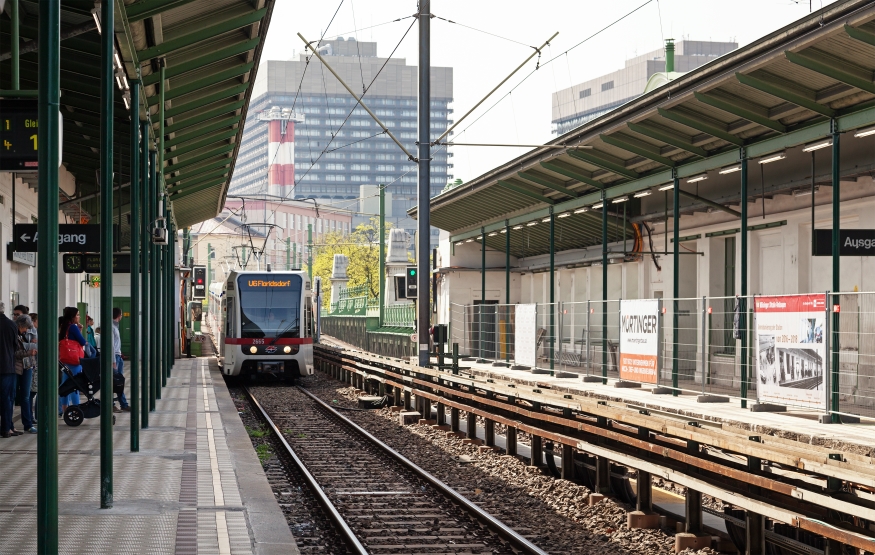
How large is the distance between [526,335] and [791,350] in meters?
10.7

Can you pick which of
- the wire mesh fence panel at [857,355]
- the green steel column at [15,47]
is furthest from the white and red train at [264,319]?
the green steel column at [15,47]

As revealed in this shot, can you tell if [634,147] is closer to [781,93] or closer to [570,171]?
[570,171]

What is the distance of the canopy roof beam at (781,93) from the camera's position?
1473 cm

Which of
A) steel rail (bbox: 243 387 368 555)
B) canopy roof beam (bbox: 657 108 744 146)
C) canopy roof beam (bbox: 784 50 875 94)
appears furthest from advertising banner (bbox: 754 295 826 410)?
steel rail (bbox: 243 387 368 555)

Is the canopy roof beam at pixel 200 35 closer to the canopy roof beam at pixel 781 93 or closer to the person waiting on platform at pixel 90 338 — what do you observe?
the person waiting on platform at pixel 90 338

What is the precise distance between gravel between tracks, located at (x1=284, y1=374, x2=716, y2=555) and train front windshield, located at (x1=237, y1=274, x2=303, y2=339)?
9.86 m

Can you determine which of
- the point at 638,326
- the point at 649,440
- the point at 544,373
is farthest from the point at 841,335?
the point at 544,373

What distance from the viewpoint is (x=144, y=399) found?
14352mm

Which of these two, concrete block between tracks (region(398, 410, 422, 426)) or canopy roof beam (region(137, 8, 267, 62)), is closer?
canopy roof beam (region(137, 8, 267, 62))

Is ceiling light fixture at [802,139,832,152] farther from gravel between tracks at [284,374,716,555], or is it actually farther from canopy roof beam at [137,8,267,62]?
canopy roof beam at [137,8,267,62]

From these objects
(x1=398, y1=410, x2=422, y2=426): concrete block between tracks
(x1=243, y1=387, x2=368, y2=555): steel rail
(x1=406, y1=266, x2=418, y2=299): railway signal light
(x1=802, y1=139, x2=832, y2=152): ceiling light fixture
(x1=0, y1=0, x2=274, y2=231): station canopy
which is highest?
(x1=0, y1=0, x2=274, y2=231): station canopy

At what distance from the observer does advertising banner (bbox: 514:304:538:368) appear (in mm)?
23531

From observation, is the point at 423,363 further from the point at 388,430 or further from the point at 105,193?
the point at 105,193

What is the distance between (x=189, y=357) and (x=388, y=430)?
25.2 metres
